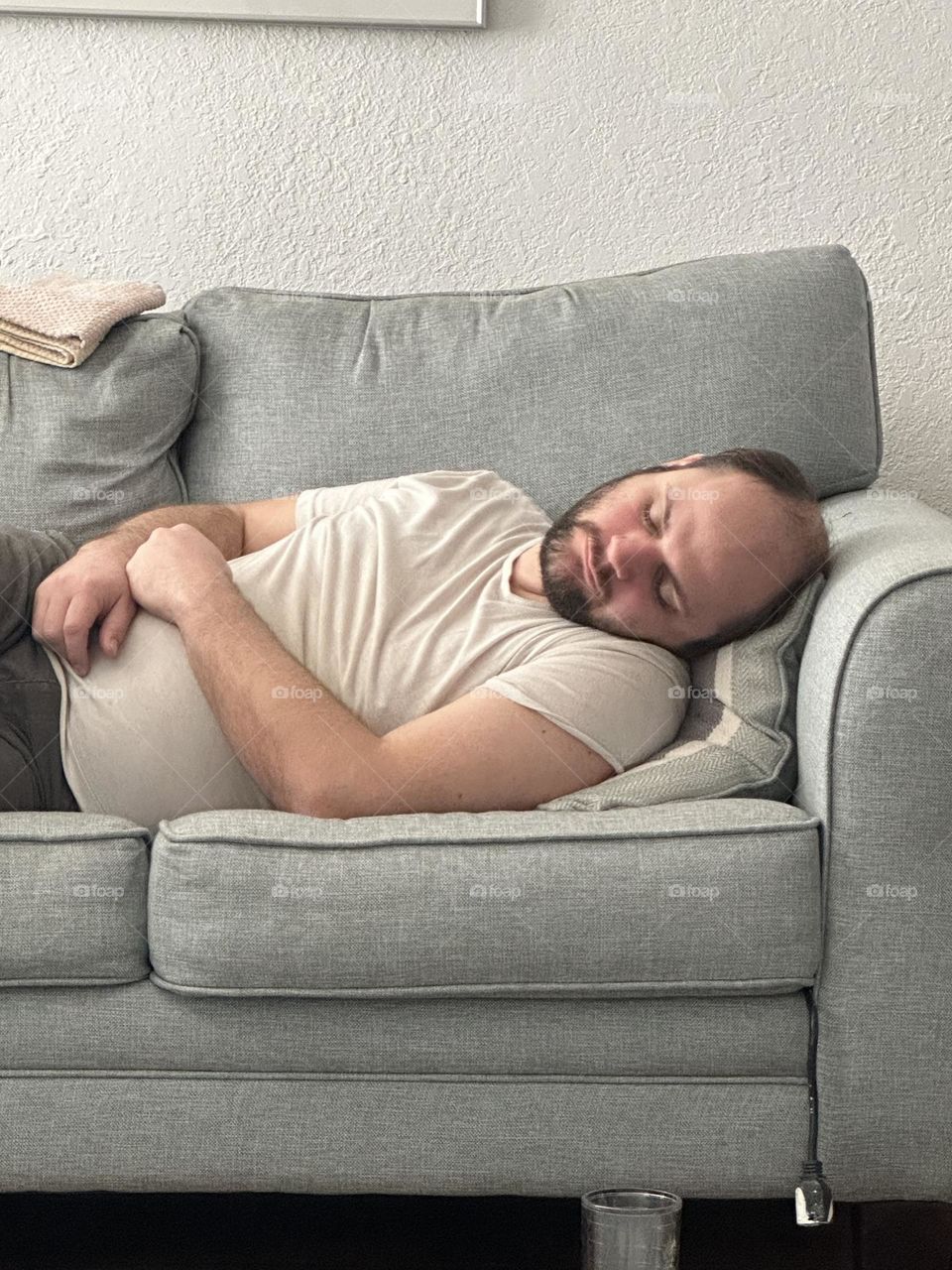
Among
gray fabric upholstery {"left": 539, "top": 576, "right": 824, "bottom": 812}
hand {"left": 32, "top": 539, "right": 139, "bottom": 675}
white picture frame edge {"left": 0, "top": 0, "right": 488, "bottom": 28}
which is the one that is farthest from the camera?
white picture frame edge {"left": 0, "top": 0, "right": 488, "bottom": 28}

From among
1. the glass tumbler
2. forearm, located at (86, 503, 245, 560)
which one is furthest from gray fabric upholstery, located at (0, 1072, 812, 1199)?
forearm, located at (86, 503, 245, 560)

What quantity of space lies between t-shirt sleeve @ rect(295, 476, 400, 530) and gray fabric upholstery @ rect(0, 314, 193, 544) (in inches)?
9.7

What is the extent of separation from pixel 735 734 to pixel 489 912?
341 mm

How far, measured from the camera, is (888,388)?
2.27m

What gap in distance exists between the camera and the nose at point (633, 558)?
1486 mm

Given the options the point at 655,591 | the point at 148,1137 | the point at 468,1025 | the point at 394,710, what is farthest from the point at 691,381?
the point at 148,1137

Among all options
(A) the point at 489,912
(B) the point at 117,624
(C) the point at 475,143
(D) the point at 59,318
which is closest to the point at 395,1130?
(A) the point at 489,912

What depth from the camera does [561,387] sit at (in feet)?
6.09

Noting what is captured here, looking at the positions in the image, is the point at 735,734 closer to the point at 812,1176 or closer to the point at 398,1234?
the point at 812,1176

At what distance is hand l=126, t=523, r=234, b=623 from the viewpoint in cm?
151

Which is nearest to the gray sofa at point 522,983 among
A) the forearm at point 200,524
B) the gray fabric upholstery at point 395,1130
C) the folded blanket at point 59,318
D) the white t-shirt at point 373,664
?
the gray fabric upholstery at point 395,1130

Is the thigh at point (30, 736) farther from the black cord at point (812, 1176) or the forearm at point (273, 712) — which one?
the black cord at point (812, 1176)

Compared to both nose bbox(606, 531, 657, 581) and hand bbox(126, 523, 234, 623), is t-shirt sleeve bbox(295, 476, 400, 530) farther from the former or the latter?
nose bbox(606, 531, 657, 581)

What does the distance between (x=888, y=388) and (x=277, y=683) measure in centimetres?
128
